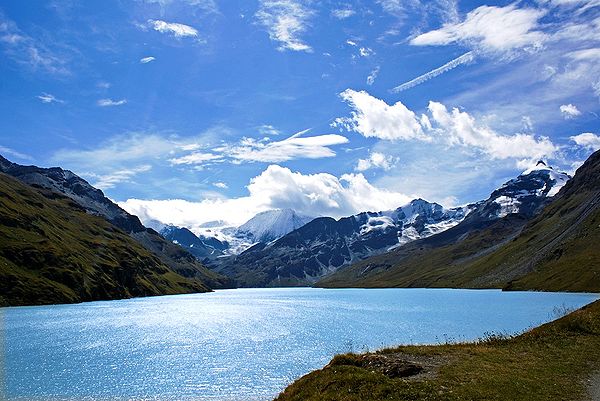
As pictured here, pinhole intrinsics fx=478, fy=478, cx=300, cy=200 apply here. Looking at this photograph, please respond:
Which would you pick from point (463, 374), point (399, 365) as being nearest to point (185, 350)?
point (399, 365)

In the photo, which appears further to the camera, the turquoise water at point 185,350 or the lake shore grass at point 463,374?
the turquoise water at point 185,350

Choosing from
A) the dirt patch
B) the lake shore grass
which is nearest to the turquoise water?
the dirt patch

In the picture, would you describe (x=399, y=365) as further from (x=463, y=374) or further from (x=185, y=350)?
(x=185, y=350)

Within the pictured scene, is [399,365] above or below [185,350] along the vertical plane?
above

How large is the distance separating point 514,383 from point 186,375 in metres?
38.0

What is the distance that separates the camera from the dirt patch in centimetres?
2744

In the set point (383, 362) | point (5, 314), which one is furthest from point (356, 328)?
point (5, 314)

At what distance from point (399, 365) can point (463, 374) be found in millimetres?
3609

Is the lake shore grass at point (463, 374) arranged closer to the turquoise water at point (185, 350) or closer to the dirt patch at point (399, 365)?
the dirt patch at point (399, 365)

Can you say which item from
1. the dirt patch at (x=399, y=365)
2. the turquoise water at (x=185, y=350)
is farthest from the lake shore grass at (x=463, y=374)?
the turquoise water at (x=185, y=350)

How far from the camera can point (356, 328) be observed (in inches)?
3669

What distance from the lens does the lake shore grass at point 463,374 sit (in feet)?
78.3

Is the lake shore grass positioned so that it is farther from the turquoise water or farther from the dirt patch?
the turquoise water

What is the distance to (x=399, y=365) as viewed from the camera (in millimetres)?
28297
